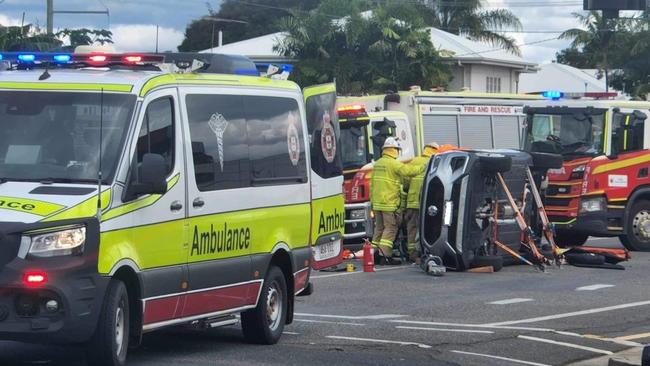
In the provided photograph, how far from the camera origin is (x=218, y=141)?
10.6 metres

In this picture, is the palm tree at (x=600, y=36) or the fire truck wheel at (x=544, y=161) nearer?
the fire truck wheel at (x=544, y=161)

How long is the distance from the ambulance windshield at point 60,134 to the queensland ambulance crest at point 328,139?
3650 millimetres

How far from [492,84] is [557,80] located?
740 inches

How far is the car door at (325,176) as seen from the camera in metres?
12.5

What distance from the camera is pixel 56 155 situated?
924 centimetres

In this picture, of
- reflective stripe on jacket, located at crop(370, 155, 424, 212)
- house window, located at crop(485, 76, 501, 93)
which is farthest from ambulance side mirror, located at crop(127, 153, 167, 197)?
house window, located at crop(485, 76, 501, 93)

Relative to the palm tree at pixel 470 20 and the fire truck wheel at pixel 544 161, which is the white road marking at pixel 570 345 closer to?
the fire truck wheel at pixel 544 161

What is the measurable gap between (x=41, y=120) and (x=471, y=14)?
5466cm

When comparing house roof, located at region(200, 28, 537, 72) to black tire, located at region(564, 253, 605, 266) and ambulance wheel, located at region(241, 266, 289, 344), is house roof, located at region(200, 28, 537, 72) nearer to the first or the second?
black tire, located at region(564, 253, 605, 266)

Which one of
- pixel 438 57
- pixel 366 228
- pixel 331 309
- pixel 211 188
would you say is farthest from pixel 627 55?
pixel 211 188

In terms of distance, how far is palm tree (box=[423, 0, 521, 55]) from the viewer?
203ft

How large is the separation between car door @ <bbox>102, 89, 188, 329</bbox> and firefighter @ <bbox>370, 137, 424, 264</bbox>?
10.0 meters

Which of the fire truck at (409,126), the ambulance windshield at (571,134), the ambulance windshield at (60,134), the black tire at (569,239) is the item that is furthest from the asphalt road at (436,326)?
the black tire at (569,239)

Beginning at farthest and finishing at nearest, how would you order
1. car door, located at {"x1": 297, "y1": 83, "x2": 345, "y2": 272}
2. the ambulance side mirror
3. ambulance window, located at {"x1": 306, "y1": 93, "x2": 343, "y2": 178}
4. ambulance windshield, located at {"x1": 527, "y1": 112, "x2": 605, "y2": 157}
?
ambulance windshield, located at {"x1": 527, "y1": 112, "x2": 605, "y2": 157} → ambulance window, located at {"x1": 306, "y1": 93, "x2": 343, "y2": 178} → car door, located at {"x1": 297, "y1": 83, "x2": 345, "y2": 272} → the ambulance side mirror
